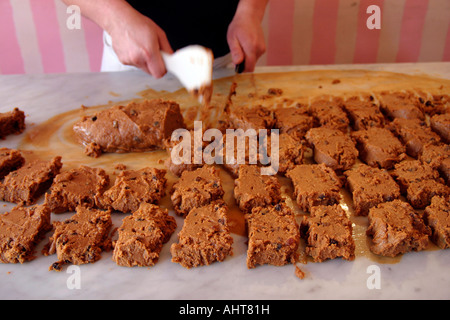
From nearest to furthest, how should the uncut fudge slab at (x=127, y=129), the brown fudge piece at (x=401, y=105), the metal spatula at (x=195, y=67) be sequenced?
the metal spatula at (x=195, y=67) < the uncut fudge slab at (x=127, y=129) < the brown fudge piece at (x=401, y=105)

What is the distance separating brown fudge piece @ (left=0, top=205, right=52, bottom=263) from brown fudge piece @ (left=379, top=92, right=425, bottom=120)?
8.55ft

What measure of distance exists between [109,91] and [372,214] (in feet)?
8.19

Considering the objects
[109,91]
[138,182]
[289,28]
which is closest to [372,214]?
[138,182]

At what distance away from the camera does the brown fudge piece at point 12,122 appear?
311 centimetres

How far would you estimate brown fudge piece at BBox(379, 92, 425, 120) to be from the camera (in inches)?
128

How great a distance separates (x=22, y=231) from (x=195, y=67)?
140cm

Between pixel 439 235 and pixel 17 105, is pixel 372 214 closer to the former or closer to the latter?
pixel 439 235

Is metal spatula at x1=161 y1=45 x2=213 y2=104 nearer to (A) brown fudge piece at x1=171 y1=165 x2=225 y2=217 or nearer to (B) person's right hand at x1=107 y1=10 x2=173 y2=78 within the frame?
(B) person's right hand at x1=107 y1=10 x2=173 y2=78

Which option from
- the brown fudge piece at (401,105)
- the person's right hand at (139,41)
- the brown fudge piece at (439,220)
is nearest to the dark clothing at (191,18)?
the person's right hand at (139,41)

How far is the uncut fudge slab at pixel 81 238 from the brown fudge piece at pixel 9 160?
716 millimetres

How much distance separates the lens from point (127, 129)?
2.97 m

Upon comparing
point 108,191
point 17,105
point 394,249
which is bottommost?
point 394,249

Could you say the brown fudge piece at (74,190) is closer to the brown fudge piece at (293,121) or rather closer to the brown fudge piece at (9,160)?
the brown fudge piece at (9,160)

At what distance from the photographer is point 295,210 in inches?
98.8
